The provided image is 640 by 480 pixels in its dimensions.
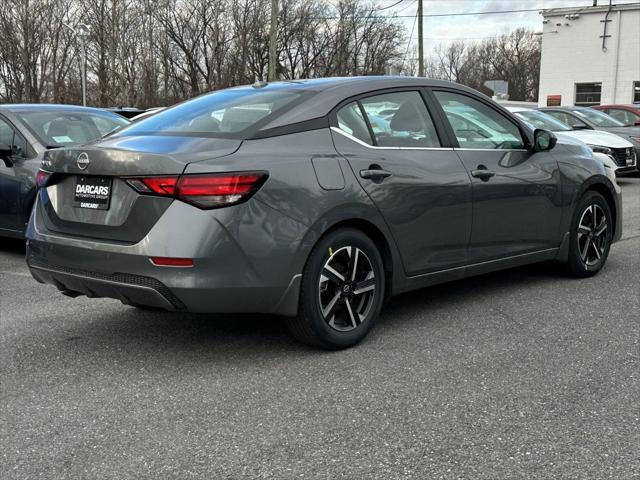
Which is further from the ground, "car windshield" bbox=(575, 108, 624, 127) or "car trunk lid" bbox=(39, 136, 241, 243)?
"car windshield" bbox=(575, 108, 624, 127)

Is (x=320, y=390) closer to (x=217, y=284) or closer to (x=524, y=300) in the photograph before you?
(x=217, y=284)

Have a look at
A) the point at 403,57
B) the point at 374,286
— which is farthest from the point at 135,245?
the point at 403,57

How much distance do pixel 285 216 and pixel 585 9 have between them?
122 feet

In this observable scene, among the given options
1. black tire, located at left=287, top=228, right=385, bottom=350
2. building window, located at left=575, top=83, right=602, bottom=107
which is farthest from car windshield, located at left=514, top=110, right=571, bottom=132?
building window, located at left=575, top=83, right=602, bottom=107

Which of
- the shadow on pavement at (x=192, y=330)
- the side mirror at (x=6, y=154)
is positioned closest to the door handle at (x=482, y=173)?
the shadow on pavement at (x=192, y=330)

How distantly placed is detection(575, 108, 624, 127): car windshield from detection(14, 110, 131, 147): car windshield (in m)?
11.4

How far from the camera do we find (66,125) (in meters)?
7.52

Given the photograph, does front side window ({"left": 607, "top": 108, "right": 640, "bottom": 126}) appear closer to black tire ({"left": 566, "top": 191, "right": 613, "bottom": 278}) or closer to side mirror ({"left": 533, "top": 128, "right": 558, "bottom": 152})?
black tire ({"left": 566, "top": 191, "right": 613, "bottom": 278})

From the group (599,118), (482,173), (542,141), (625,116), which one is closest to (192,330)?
(482,173)

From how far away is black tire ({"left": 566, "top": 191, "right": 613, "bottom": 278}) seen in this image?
5.88 m

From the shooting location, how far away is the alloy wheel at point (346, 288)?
13.4 feet

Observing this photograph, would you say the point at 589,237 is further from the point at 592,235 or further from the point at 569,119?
the point at 569,119

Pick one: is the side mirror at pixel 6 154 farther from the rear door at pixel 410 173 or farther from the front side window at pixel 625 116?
the front side window at pixel 625 116

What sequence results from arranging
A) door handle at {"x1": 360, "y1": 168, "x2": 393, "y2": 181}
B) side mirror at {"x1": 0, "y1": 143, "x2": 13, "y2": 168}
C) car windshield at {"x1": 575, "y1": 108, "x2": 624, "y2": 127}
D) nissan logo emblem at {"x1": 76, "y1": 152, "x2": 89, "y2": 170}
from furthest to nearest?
car windshield at {"x1": 575, "y1": 108, "x2": 624, "y2": 127}, side mirror at {"x1": 0, "y1": 143, "x2": 13, "y2": 168}, door handle at {"x1": 360, "y1": 168, "x2": 393, "y2": 181}, nissan logo emblem at {"x1": 76, "y1": 152, "x2": 89, "y2": 170}
